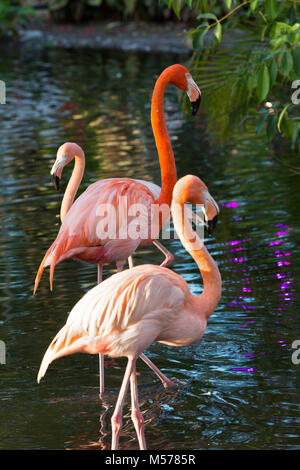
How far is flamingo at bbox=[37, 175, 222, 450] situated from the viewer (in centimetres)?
331

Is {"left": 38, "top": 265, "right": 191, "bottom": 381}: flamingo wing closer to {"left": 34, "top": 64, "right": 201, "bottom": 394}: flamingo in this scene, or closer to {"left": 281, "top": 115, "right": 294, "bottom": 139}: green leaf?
{"left": 34, "top": 64, "right": 201, "bottom": 394}: flamingo

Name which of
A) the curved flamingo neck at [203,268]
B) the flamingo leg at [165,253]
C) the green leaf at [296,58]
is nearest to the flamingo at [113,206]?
the flamingo leg at [165,253]

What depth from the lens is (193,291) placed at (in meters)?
5.00

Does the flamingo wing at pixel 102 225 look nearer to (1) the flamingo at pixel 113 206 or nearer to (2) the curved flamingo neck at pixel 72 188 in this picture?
(1) the flamingo at pixel 113 206

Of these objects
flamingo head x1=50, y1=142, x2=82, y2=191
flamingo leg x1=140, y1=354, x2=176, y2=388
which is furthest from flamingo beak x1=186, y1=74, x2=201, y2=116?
flamingo leg x1=140, y1=354, x2=176, y2=388

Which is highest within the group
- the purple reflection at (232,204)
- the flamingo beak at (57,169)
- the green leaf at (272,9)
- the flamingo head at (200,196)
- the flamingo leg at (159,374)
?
the green leaf at (272,9)

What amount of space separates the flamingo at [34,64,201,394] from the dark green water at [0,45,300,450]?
267 mm

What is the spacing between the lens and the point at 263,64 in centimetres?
445

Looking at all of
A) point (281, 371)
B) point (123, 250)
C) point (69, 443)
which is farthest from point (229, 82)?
point (69, 443)

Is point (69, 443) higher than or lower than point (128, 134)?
higher

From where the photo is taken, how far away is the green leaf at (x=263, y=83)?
4.31 m

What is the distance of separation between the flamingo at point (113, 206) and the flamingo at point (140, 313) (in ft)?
1.82

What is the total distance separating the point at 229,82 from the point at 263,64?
1712 millimetres
